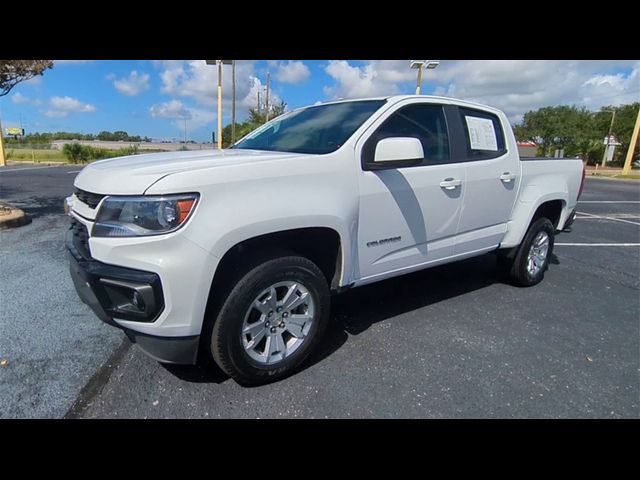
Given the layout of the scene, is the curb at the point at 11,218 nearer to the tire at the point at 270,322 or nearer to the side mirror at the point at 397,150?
the tire at the point at 270,322

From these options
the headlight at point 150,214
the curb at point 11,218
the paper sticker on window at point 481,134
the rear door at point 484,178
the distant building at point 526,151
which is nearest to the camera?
the headlight at point 150,214

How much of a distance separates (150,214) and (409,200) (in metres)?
1.86

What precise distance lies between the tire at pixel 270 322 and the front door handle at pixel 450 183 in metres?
1.39

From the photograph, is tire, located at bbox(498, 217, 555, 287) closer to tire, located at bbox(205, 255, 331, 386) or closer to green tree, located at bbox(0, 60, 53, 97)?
tire, located at bbox(205, 255, 331, 386)

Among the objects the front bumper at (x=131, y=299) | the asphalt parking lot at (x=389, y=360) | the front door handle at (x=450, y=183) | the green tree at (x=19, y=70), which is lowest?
the asphalt parking lot at (x=389, y=360)

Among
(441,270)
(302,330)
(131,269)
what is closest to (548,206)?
(441,270)

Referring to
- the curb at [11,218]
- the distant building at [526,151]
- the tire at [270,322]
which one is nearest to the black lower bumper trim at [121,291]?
the tire at [270,322]

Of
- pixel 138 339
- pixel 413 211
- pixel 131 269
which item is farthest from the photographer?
pixel 413 211

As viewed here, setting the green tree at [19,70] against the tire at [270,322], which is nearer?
the tire at [270,322]

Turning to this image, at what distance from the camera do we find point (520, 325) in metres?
3.41

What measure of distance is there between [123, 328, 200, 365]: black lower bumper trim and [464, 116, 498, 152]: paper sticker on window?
2.96 meters

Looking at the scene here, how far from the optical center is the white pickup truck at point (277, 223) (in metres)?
1.96
